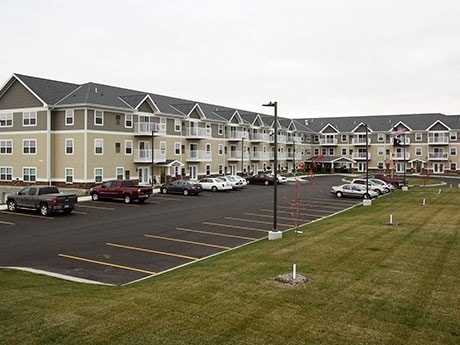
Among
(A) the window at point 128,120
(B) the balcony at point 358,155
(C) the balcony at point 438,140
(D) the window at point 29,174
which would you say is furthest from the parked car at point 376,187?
(B) the balcony at point 358,155

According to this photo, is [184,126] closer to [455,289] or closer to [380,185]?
[380,185]

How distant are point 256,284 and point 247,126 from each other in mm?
61764

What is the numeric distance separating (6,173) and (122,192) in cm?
1792

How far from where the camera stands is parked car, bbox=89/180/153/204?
34.1 m

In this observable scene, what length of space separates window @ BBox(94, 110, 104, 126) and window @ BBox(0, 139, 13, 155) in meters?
9.80

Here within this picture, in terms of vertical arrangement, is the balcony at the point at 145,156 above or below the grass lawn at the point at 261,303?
above

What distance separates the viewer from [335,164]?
9250cm

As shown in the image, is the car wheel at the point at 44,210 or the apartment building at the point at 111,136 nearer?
the car wheel at the point at 44,210

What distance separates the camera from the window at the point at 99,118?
4225 centimetres

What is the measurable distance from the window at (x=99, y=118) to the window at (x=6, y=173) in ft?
34.6

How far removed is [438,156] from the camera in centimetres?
8331

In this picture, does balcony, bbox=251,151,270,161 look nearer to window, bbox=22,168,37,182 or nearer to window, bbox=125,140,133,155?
window, bbox=125,140,133,155

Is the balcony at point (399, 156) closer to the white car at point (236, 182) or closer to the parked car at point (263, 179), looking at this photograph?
the parked car at point (263, 179)

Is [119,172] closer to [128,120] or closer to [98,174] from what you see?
[98,174]
